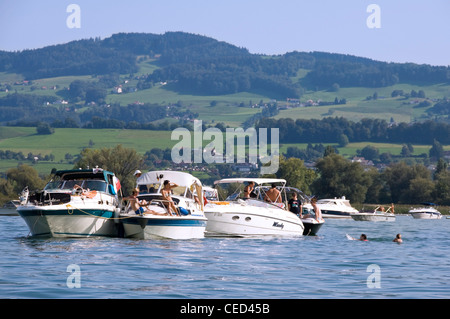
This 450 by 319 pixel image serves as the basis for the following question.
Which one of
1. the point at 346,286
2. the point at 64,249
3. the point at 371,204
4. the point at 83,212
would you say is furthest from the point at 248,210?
the point at 371,204

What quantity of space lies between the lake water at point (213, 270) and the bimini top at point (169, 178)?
135 inches

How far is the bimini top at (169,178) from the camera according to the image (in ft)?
133

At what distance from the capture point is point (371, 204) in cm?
14300

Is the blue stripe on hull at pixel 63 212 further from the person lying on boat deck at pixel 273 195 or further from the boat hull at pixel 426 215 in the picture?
the boat hull at pixel 426 215

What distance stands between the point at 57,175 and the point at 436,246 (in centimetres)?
2079

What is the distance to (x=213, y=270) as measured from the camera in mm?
26719

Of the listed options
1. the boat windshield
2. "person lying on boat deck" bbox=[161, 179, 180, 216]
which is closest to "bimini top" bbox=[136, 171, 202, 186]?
the boat windshield

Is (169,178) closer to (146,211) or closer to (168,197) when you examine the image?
(168,197)

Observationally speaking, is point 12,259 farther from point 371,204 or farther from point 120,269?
point 371,204

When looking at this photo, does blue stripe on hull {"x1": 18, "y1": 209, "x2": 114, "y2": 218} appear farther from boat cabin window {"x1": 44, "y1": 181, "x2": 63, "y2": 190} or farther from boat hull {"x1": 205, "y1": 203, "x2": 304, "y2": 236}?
boat hull {"x1": 205, "y1": 203, "x2": 304, "y2": 236}

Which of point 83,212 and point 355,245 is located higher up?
point 83,212

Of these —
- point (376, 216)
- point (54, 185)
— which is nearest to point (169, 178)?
point (54, 185)

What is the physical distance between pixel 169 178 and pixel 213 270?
14.7m

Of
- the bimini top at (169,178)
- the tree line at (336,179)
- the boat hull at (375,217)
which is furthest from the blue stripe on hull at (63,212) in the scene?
the tree line at (336,179)
